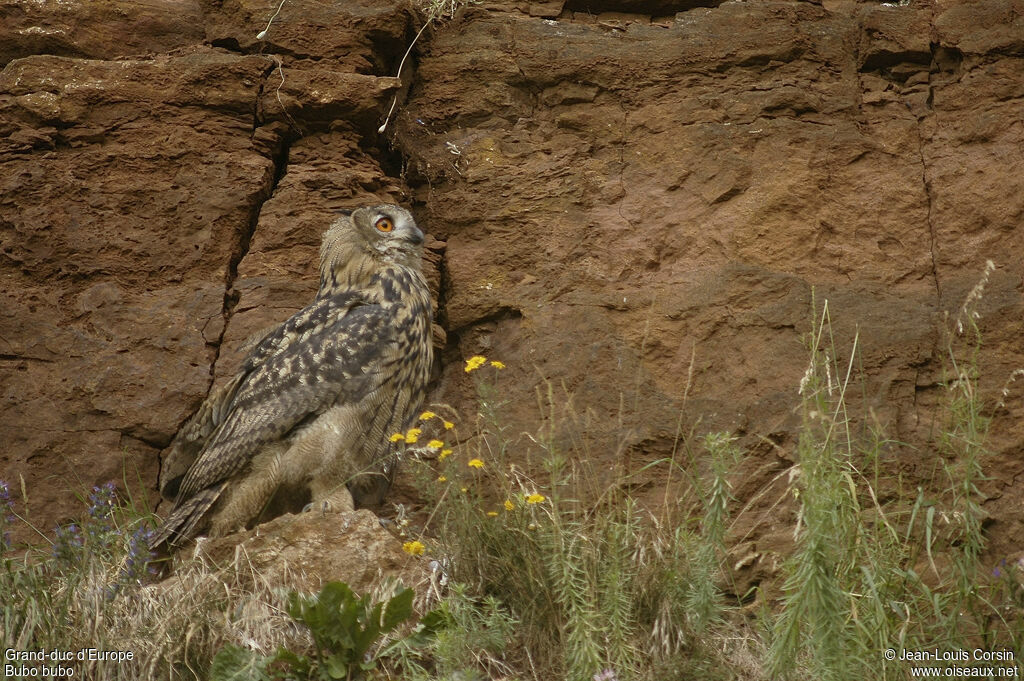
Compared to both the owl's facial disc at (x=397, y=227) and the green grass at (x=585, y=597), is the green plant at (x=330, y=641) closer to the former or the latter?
the green grass at (x=585, y=597)

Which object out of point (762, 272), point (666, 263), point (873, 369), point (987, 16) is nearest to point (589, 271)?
point (666, 263)

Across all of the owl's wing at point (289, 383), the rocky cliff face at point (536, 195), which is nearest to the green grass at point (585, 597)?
the owl's wing at point (289, 383)

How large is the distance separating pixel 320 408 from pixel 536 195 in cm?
160

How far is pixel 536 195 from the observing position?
19.4 feet

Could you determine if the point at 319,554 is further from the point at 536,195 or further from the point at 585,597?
the point at 536,195

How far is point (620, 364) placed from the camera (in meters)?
5.52

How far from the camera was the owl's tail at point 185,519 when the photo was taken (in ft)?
15.6

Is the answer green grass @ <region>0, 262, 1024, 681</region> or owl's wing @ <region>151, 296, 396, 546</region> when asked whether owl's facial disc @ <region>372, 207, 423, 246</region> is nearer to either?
owl's wing @ <region>151, 296, 396, 546</region>

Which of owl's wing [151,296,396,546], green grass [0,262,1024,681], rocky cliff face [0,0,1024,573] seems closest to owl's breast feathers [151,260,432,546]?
owl's wing [151,296,396,546]

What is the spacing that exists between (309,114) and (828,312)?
2.66 metres

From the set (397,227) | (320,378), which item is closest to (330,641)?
(320,378)

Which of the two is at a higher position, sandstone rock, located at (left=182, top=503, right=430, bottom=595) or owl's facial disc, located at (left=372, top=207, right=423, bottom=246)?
owl's facial disc, located at (left=372, top=207, right=423, bottom=246)

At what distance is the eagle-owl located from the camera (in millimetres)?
4965

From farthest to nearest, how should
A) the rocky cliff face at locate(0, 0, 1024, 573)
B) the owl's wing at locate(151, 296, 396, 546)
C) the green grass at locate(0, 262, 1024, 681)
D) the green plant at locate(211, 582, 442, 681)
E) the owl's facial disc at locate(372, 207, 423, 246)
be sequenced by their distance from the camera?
the owl's facial disc at locate(372, 207, 423, 246), the rocky cliff face at locate(0, 0, 1024, 573), the owl's wing at locate(151, 296, 396, 546), the green plant at locate(211, 582, 442, 681), the green grass at locate(0, 262, 1024, 681)
